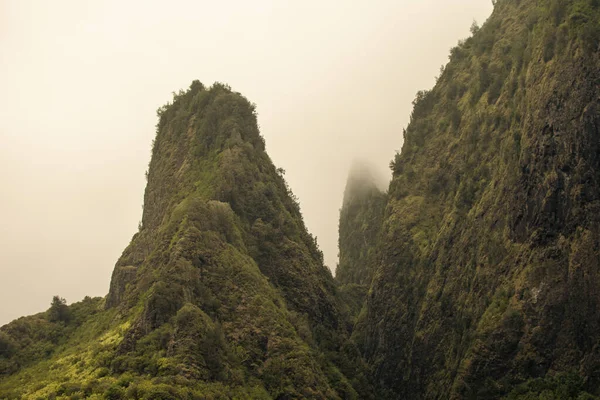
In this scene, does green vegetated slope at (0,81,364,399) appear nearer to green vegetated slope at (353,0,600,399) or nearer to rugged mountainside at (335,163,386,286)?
green vegetated slope at (353,0,600,399)

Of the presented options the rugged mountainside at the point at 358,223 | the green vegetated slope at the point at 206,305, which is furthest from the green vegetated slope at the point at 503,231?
the rugged mountainside at the point at 358,223

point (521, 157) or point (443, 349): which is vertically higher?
point (521, 157)

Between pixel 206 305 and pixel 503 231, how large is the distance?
30.0 m

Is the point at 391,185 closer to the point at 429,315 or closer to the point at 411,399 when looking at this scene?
the point at 429,315

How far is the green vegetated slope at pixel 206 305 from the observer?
57531 mm

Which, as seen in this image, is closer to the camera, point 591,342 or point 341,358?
point 591,342

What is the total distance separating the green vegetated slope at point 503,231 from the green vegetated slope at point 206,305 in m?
9.84

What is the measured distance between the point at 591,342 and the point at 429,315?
2442 cm

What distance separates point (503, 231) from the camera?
2827 inches

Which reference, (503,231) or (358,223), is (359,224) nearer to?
(358,223)

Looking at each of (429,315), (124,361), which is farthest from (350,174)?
(124,361)

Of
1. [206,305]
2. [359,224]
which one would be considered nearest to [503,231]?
[206,305]

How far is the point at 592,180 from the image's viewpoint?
6075 centimetres

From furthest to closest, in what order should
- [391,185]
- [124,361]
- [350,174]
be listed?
[350,174] → [391,185] → [124,361]
